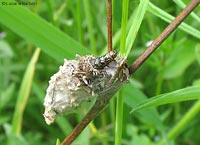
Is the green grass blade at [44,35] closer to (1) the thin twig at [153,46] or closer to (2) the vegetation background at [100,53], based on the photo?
(2) the vegetation background at [100,53]

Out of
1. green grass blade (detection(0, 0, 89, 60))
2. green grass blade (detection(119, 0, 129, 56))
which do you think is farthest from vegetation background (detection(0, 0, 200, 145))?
green grass blade (detection(119, 0, 129, 56))

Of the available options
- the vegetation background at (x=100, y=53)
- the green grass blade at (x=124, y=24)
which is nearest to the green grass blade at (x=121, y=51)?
the green grass blade at (x=124, y=24)

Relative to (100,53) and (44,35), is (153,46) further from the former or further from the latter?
(100,53)

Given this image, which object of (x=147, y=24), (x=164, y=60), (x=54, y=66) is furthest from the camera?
(x=54, y=66)

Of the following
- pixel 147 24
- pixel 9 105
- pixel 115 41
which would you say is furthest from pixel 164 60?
pixel 9 105

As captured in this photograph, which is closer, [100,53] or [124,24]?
[124,24]

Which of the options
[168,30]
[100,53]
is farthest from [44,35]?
[100,53]

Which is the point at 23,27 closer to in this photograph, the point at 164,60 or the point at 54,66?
the point at 164,60
